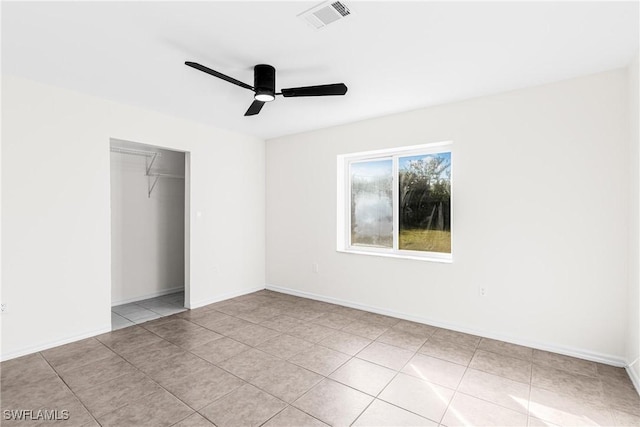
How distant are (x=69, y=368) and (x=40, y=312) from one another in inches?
28.6

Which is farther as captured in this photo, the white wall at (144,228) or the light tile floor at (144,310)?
the white wall at (144,228)

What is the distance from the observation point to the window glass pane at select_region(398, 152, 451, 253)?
372 centimetres

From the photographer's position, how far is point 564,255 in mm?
2842

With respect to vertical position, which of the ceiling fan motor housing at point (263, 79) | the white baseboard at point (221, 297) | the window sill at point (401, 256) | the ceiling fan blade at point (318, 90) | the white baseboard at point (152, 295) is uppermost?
the ceiling fan motor housing at point (263, 79)

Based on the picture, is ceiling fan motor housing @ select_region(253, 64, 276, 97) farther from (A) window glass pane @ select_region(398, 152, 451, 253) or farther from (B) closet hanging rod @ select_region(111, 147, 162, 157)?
(B) closet hanging rod @ select_region(111, 147, 162, 157)

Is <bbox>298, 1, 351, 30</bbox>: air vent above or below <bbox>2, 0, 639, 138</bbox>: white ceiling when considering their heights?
below

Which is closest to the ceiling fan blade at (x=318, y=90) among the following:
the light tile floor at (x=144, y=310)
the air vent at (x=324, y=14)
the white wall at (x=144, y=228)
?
the air vent at (x=324, y=14)

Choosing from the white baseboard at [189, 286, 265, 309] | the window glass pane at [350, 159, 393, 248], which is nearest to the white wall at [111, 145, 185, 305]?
the white baseboard at [189, 286, 265, 309]

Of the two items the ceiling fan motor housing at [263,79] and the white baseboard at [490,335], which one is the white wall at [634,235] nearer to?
the white baseboard at [490,335]

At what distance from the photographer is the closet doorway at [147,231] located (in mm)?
4324

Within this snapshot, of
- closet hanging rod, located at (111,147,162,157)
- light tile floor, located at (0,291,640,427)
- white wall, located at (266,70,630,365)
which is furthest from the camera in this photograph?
closet hanging rod, located at (111,147,162,157)

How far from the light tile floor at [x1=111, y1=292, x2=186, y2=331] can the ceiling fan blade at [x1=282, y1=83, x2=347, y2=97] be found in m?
3.21

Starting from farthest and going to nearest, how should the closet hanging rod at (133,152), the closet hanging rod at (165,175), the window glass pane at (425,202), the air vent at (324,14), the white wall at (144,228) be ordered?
the closet hanging rod at (165,175) < the white wall at (144,228) < the closet hanging rod at (133,152) < the window glass pane at (425,202) < the air vent at (324,14)

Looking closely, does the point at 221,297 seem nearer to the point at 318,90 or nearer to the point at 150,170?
the point at 150,170
